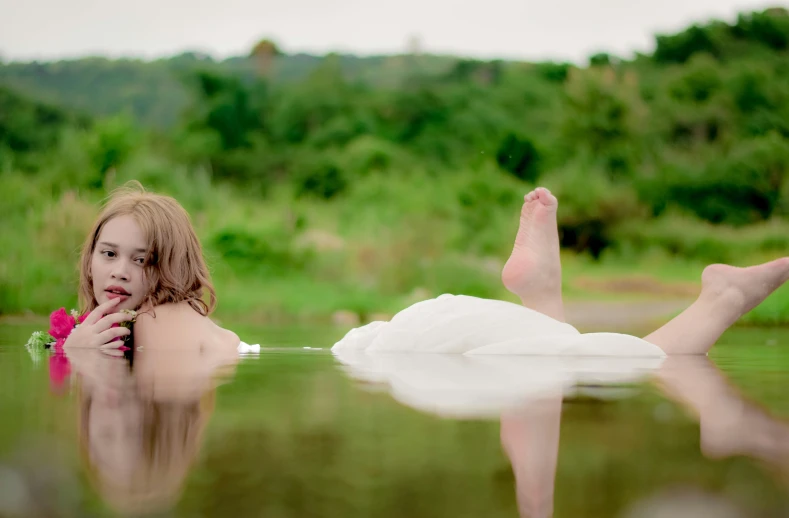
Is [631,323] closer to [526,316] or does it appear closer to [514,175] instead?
[526,316]

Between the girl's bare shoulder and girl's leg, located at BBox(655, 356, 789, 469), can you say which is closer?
girl's leg, located at BBox(655, 356, 789, 469)

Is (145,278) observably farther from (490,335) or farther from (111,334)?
(490,335)

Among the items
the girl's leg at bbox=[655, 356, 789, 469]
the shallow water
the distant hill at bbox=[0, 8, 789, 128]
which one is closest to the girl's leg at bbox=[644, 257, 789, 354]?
the girl's leg at bbox=[655, 356, 789, 469]

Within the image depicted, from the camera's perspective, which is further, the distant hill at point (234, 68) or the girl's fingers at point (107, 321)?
the distant hill at point (234, 68)

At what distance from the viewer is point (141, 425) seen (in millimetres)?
924

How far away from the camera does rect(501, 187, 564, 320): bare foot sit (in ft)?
7.52

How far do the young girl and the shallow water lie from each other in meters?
0.49

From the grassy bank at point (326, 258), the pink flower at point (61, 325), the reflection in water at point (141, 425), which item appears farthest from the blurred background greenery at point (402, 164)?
the reflection in water at point (141, 425)

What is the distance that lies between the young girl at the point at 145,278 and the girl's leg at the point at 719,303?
1.17 metres

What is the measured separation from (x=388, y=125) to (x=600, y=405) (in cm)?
1770

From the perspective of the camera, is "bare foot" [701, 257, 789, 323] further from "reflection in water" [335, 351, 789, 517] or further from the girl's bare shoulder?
the girl's bare shoulder

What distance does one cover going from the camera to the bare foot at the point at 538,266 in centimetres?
229

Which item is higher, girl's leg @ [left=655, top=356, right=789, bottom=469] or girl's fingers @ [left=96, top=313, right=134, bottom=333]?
girl's fingers @ [left=96, top=313, right=134, bottom=333]

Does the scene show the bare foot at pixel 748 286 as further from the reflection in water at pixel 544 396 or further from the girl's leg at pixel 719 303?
the reflection in water at pixel 544 396
